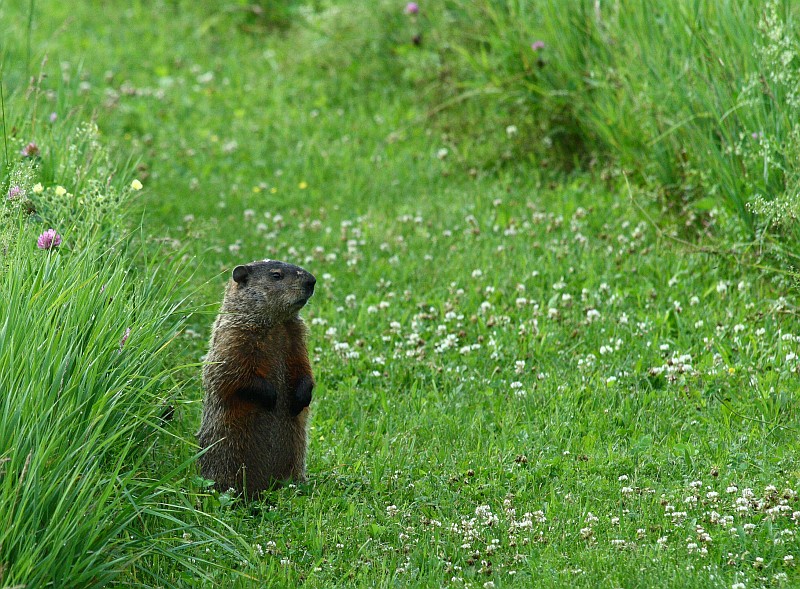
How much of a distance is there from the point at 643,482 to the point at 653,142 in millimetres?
3585

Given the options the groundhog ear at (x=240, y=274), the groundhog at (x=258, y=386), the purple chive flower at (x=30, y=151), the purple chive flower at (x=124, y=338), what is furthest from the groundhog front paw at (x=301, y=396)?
the purple chive flower at (x=30, y=151)

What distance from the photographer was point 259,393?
5.67m

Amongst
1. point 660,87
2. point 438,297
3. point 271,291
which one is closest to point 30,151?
point 271,291

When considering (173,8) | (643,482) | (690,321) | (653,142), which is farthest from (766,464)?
(173,8)

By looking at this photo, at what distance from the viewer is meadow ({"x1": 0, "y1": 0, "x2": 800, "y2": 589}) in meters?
4.70

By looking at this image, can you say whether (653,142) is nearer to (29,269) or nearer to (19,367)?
(29,269)

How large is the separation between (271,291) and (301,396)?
593 mm

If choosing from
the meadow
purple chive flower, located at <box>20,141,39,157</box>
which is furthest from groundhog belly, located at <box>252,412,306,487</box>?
purple chive flower, located at <box>20,141,39,157</box>

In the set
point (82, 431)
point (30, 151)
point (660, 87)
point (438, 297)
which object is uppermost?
point (660, 87)

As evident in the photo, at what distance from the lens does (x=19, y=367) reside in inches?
172

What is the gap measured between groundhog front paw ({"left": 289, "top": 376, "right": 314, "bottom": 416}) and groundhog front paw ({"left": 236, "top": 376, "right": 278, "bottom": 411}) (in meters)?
0.13

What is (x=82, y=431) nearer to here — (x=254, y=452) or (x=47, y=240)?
(x=254, y=452)

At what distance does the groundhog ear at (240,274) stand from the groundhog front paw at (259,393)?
0.60 metres

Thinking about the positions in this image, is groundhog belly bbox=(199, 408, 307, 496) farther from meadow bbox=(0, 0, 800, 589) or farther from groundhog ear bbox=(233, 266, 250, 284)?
groundhog ear bbox=(233, 266, 250, 284)
